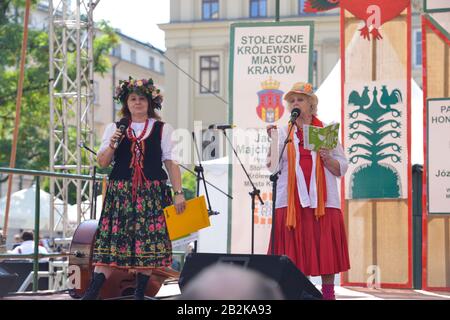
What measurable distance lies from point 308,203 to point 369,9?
368cm

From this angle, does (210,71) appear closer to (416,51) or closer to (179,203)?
(416,51)

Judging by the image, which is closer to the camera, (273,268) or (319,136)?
(273,268)

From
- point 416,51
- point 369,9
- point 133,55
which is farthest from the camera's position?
point 133,55

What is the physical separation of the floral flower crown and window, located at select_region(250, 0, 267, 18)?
34.1 metres

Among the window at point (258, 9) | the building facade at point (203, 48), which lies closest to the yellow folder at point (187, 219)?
the building facade at point (203, 48)

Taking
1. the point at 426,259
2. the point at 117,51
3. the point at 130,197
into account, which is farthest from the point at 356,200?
the point at 117,51

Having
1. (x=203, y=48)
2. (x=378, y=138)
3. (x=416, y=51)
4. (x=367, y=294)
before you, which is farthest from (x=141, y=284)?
(x=203, y=48)

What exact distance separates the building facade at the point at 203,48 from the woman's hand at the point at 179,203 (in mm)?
33119

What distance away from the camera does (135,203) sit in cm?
641

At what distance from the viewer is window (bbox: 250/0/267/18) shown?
4028 centimetres

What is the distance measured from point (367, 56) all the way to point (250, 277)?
662cm

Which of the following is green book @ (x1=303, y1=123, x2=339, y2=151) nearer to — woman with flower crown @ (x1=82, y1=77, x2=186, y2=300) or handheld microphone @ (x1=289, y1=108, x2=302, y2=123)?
handheld microphone @ (x1=289, y1=108, x2=302, y2=123)
